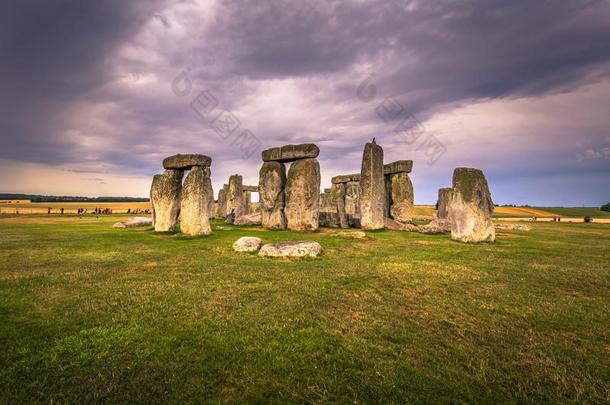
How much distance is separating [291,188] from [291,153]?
2.12 meters

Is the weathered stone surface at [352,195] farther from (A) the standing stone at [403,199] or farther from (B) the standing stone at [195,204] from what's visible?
(B) the standing stone at [195,204]

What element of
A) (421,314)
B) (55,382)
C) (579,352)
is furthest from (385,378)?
(55,382)

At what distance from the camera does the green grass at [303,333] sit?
10.1 feet

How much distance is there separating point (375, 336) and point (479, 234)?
11.2m

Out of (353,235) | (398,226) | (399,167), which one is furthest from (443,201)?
(353,235)

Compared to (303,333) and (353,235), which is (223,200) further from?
(303,333)

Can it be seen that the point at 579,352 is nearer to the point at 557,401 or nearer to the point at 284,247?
the point at 557,401

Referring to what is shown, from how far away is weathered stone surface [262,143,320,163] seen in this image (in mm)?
17875

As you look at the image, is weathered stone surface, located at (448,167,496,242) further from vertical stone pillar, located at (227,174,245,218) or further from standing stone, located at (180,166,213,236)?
vertical stone pillar, located at (227,174,245,218)

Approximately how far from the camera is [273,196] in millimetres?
19094

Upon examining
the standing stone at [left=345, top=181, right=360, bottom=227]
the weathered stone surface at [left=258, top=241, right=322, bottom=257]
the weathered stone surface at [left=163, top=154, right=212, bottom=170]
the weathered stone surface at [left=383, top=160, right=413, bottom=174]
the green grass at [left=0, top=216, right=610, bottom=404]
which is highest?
the weathered stone surface at [left=383, top=160, right=413, bottom=174]

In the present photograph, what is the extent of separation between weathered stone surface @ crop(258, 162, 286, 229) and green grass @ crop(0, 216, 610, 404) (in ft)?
33.7

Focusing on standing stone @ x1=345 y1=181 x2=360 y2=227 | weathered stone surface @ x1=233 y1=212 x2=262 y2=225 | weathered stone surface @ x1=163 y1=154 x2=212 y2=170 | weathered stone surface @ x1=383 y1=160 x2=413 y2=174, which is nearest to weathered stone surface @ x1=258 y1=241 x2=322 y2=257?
weathered stone surface @ x1=163 y1=154 x2=212 y2=170

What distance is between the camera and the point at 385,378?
3.22 metres
